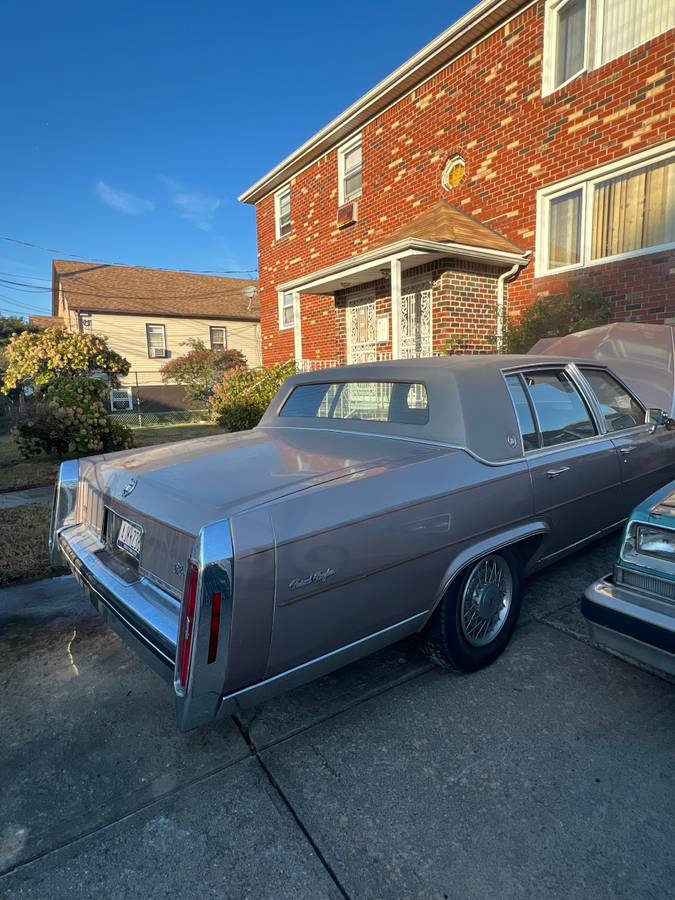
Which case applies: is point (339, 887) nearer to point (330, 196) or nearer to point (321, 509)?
point (321, 509)

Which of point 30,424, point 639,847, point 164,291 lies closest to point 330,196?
point 30,424

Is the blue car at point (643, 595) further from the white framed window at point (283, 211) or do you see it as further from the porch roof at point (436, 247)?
the white framed window at point (283, 211)

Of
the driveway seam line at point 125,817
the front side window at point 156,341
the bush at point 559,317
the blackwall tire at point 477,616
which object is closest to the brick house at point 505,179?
the bush at point 559,317

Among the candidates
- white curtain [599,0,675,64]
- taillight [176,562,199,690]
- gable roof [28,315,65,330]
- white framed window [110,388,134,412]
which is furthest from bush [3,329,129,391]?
gable roof [28,315,65,330]

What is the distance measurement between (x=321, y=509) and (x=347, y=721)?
1034 mm

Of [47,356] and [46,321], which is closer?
[47,356]

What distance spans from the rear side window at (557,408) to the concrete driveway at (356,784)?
119 centimetres

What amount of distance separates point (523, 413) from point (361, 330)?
8.99 meters

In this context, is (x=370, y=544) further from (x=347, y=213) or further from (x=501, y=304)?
(x=347, y=213)

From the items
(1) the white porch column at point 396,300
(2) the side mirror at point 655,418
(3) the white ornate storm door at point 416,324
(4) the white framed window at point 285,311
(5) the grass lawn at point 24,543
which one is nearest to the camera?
(2) the side mirror at point 655,418

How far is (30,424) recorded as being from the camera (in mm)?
8062

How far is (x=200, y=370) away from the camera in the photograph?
22.4 metres

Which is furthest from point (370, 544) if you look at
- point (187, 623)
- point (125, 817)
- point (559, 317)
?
point (559, 317)

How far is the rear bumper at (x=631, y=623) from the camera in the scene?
6.57 feet
